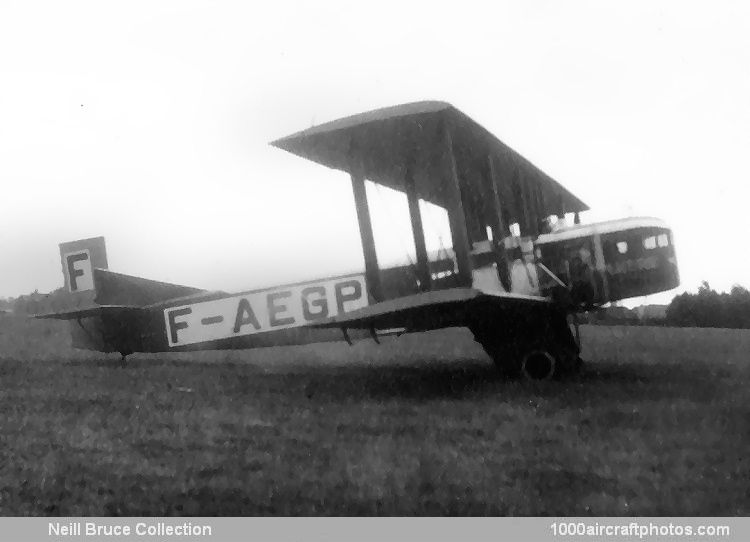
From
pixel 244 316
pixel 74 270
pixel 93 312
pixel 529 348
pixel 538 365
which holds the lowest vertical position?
pixel 538 365

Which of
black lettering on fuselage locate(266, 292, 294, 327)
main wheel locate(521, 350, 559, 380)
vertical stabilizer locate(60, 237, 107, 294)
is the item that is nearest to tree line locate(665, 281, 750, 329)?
main wheel locate(521, 350, 559, 380)

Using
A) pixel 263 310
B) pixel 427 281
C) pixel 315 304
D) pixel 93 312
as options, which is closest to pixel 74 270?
pixel 93 312

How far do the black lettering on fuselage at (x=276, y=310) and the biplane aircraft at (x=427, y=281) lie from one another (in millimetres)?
11

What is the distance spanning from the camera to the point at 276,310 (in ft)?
20.7

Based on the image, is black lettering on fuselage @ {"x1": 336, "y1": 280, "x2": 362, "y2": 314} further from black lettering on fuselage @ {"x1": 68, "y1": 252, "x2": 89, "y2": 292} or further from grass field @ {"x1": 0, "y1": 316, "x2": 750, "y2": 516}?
black lettering on fuselage @ {"x1": 68, "y1": 252, "x2": 89, "y2": 292}

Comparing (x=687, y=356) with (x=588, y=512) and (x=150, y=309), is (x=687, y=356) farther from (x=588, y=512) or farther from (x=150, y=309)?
(x=150, y=309)

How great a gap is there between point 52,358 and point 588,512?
5.47 m

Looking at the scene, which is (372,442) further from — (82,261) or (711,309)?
(711,309)

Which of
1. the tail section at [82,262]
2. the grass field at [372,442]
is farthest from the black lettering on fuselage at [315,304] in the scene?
the tail section at [82,262]

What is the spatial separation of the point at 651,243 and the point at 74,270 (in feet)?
17.5

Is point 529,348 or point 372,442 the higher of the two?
point 529,348

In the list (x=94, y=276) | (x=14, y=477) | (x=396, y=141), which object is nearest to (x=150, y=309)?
(x=94, y=276)

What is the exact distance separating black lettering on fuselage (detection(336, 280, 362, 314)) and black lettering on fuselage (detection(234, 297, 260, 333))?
0.84 metres

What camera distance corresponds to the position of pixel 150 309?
6.76 meters
